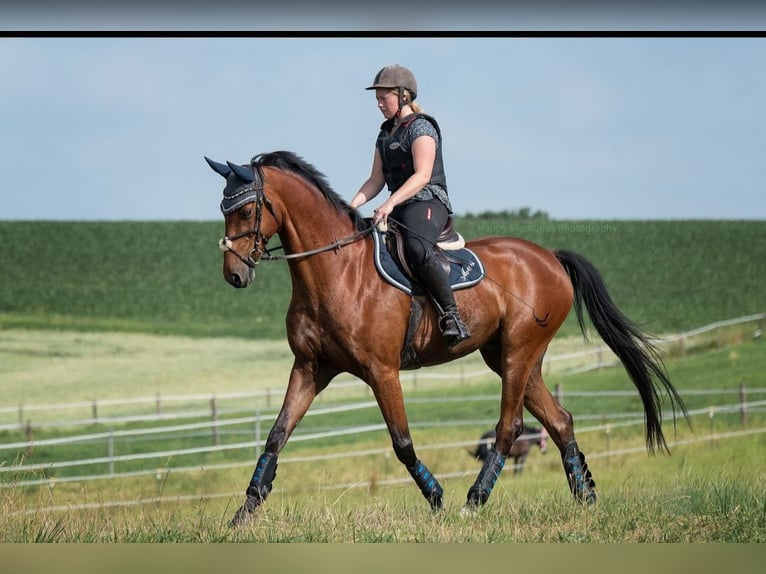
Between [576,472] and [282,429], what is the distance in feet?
8.29

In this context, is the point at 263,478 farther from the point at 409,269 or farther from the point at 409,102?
the point at 409,102

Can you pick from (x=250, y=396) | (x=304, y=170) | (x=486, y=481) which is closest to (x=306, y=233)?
(x=304, y=170)

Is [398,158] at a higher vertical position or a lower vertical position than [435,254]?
higher

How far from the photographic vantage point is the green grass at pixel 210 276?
28.9 metres

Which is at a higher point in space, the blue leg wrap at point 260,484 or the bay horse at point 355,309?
the bay horse at point 355,309

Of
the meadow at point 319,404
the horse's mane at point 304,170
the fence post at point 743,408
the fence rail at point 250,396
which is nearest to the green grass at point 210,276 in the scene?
the meadow at point 319,404

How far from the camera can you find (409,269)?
688 centimetres

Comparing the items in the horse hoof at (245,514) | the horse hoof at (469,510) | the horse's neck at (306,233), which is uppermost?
the horse's neck at (306,233)

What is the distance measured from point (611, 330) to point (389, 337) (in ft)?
7.82

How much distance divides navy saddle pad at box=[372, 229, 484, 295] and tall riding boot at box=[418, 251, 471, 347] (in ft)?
0.40

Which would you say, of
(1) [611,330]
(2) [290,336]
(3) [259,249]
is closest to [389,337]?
(2) [290,336]

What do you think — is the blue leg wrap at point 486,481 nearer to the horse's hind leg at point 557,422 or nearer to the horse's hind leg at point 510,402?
the horse's hind leg at point 510,402

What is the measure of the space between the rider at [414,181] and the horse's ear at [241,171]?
3.12 feet
